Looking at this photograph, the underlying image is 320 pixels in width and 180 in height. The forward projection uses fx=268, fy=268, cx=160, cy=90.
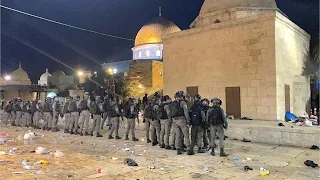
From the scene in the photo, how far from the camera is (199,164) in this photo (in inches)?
270

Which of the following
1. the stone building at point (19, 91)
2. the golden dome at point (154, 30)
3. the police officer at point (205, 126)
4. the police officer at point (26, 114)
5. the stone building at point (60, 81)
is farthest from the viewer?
the stone building at point (60, 81)

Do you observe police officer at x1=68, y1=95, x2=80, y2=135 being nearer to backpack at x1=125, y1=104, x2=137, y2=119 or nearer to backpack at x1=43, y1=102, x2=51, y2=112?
backpack at x1=43, y1=102, x2=51, y2=112

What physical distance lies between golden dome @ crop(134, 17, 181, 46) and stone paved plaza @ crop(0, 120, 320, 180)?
35807 mm

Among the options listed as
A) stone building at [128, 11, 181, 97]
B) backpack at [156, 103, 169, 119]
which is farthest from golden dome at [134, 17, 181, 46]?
backpack at [156, 103, 169, 119]

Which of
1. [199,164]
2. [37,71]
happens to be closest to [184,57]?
[199,164]

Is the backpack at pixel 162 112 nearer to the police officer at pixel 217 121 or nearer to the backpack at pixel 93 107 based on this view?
the police officer at pixel 217 121

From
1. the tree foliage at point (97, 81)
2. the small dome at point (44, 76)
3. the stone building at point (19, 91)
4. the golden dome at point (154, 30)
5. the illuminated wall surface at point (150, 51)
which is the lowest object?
the stone building at point (19, 91)

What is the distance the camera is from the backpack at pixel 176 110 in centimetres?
841

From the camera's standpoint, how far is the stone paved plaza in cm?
574

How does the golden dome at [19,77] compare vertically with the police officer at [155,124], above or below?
above

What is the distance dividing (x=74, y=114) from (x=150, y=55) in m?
31.5

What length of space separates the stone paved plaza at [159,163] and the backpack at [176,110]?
1.21 meters

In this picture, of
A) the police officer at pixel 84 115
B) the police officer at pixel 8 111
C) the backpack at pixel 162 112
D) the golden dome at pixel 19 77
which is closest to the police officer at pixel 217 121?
the backpack at pixel 162 112

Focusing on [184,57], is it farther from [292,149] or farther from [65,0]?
[292,149]
